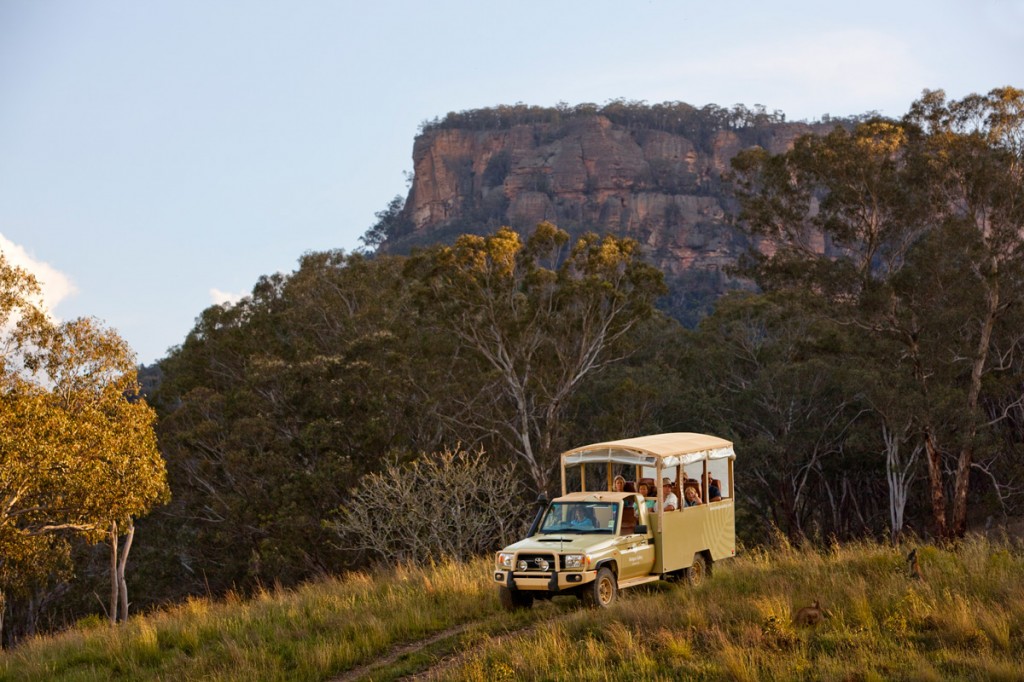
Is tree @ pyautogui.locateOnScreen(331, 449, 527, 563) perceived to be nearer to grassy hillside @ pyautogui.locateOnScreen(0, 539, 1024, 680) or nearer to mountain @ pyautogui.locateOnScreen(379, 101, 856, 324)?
grassy hillside @ pyautogui.locateOnScreen(0, 539, 1024, 680)

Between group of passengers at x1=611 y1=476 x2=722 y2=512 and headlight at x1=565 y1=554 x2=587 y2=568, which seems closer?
headlight at x1=565 y1=554 x2=587 y2=568

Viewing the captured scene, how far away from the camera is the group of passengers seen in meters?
14.8

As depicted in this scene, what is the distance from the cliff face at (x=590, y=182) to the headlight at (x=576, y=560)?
126 m

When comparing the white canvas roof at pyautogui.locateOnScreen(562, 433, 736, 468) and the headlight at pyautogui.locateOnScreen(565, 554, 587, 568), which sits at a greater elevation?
the white canvas roof at pyautogui.locateOnScreen(562, 433, 736, 468)

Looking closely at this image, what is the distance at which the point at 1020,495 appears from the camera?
127ft

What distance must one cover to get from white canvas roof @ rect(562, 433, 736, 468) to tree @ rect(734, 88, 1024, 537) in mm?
19642

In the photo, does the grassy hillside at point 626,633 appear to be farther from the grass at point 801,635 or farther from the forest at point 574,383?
the forest at point 574,383

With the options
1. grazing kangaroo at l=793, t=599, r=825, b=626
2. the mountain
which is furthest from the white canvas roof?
the mountain

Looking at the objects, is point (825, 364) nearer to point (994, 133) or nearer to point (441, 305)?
point (994, 133)

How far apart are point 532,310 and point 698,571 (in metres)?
21.4

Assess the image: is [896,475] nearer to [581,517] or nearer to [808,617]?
[581,517]

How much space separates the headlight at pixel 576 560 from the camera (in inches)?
517

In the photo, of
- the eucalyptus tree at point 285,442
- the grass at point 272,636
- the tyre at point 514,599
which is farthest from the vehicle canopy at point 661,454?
the eucalyptus tree at point 285,442

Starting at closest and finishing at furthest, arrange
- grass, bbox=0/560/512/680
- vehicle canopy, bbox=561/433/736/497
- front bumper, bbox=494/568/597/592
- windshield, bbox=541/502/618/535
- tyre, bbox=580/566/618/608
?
grass, bbox=0/560/512/680, front bumper, bbox=494/568/597/592, tyre, bbox=580/566/618/608, windshield, bbox=541/502/618/535, vehicle canopy, bbox=561/433/736/497
